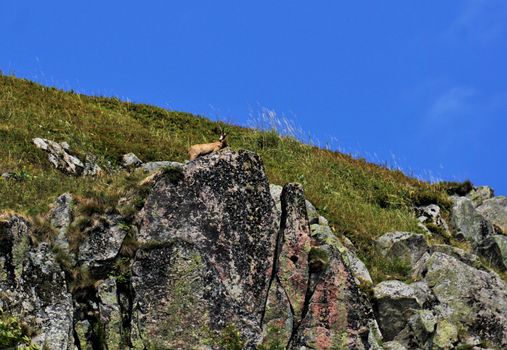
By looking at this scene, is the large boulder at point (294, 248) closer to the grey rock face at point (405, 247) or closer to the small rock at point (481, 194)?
the grey rock face at point (405, 247)

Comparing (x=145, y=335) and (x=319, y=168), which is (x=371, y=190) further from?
(x=145, y=335)

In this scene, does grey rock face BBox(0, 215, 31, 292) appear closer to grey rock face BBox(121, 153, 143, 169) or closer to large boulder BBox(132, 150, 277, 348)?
large boulder BBox(132, 150, 277, 348)

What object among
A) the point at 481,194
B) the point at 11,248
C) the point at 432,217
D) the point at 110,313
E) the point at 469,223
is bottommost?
the point at 110,313

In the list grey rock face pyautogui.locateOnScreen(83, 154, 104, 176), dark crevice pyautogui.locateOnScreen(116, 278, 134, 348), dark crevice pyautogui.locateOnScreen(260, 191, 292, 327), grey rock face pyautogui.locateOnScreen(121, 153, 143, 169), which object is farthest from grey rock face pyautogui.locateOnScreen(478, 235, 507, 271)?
dark crevice pyautogui.locateOnScreen(116, 278, 134, 348)

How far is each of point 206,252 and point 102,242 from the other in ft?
6.45

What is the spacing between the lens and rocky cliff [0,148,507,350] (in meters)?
14.8

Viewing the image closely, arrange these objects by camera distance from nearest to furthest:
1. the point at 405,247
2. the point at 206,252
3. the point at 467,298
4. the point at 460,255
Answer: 1. the point at 206,252
2. the point at 467,298
3. the point at 460,255
4. the point at 405,247

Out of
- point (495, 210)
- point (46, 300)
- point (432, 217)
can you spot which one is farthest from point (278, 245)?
point (495, 210)

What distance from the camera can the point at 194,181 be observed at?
55.5 ft

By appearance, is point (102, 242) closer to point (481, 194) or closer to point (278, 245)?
point (278, 245)

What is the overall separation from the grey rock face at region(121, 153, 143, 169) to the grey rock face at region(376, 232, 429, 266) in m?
7.42

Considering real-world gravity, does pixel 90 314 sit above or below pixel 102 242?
below

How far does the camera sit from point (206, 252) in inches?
637

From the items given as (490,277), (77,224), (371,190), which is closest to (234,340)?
(77,224)
